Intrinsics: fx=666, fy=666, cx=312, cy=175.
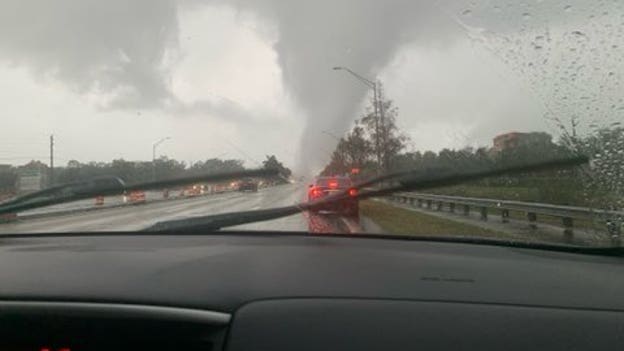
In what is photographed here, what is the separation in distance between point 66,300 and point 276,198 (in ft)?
8.40

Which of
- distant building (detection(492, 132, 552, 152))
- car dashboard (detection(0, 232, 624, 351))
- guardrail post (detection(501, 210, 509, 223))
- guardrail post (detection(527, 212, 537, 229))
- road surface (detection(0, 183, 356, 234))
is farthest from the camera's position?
guardrail post (detection(501, 210, 509, 223))

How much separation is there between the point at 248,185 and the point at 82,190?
1.07 meters

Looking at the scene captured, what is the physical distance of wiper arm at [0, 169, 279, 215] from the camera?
13.8 ft

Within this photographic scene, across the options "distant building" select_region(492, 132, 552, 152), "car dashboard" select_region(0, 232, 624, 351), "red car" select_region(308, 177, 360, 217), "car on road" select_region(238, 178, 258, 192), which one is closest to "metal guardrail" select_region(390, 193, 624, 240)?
"red car" select_region(308, 177, 360, 217)

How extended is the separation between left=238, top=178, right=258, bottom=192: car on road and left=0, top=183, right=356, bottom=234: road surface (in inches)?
2.5

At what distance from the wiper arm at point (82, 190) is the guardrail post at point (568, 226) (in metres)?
2.28

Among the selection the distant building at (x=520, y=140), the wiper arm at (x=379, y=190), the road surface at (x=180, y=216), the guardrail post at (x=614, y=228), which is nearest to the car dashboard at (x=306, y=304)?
the wiper arm at (x=379, y=190)

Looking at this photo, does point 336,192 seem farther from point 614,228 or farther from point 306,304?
point 306,304

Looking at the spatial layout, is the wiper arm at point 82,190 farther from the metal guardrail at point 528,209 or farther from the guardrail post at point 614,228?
the guardrail post at point 614,228

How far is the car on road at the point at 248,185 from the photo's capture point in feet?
14.5

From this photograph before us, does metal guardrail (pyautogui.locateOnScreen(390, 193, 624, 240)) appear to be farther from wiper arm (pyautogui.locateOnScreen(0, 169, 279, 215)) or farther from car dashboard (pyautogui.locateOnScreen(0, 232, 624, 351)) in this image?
wiper arm (pyautogui.locateOnScreen(0, 169, 279, 215))

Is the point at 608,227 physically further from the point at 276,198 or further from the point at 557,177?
the point at 276,198

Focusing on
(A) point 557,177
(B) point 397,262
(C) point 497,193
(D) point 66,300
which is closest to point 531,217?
(C) point 497,193

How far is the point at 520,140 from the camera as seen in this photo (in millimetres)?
4398
